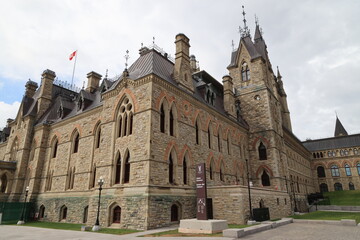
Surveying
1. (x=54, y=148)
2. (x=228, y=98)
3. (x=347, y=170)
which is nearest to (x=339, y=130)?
(x=347, y=170)

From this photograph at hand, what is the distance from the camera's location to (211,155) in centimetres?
2348

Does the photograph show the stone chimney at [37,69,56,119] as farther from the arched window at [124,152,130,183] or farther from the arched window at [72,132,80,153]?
the arched window at [124,152,130,183]

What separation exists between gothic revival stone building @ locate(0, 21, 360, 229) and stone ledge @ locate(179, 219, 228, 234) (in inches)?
114

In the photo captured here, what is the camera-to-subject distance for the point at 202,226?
→ 13211mm

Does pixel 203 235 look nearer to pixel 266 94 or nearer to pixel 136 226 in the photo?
pixel 136 226

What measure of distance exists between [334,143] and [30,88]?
72.1m

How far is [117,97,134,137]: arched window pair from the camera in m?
19.3

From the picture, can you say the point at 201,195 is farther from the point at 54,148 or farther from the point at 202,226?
the point at 54,148

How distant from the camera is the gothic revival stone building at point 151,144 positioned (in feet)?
57.5

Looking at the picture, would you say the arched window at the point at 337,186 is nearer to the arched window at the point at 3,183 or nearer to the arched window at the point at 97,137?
the arched window at the point at 97,137

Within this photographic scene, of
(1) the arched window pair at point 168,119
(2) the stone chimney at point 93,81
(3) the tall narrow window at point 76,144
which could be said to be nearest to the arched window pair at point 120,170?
(1) the arched window pair at point 168,119

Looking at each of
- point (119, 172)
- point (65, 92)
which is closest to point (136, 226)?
point (119, 172)

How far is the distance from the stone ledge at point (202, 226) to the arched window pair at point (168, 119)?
288 inches

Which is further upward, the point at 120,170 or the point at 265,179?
the point at 265,179
